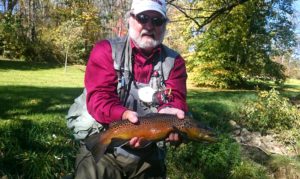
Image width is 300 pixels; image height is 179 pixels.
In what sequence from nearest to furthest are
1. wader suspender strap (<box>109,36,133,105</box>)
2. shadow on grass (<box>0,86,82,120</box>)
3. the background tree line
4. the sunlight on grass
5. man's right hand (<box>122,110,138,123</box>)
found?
man's right hand (<box>122,110,138,123</box>) < wader suspender strap (<box>109,36,133,105</box>) < shadow on grass (<box>0,86,82,120</box>) < the sunlight on grass < the background tree line

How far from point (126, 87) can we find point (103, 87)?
20cm

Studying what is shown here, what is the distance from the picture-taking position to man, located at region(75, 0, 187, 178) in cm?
297

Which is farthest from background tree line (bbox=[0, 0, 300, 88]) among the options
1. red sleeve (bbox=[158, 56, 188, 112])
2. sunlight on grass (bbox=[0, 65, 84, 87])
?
red sleeve (bbox=[158, 56, 188, 112])

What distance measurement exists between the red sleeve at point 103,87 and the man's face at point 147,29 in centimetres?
24

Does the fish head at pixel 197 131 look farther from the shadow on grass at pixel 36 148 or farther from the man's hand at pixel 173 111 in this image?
the shadow on grass at pixel 36 148

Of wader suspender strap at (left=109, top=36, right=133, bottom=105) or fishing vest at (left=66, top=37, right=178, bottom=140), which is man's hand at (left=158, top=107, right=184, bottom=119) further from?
wader suspender strap at (left=109, top=36, right=133, bottom=105)

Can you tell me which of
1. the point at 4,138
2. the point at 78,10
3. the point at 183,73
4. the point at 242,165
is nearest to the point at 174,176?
the point at 242,165

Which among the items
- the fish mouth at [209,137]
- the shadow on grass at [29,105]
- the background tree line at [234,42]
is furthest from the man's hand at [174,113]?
the background tree line at [234,42]

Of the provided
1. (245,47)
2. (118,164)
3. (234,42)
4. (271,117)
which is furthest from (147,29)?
(245,47)

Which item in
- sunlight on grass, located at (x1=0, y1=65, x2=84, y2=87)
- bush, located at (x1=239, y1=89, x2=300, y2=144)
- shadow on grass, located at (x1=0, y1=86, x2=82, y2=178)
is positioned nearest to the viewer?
shadow on grass, located at (x1=0, y1=86, x2=82, y2=178)

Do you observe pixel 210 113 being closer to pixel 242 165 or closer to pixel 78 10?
pixel 242 165

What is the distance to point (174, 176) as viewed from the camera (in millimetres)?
6637

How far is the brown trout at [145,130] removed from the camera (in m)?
2.86

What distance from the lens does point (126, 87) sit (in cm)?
307
